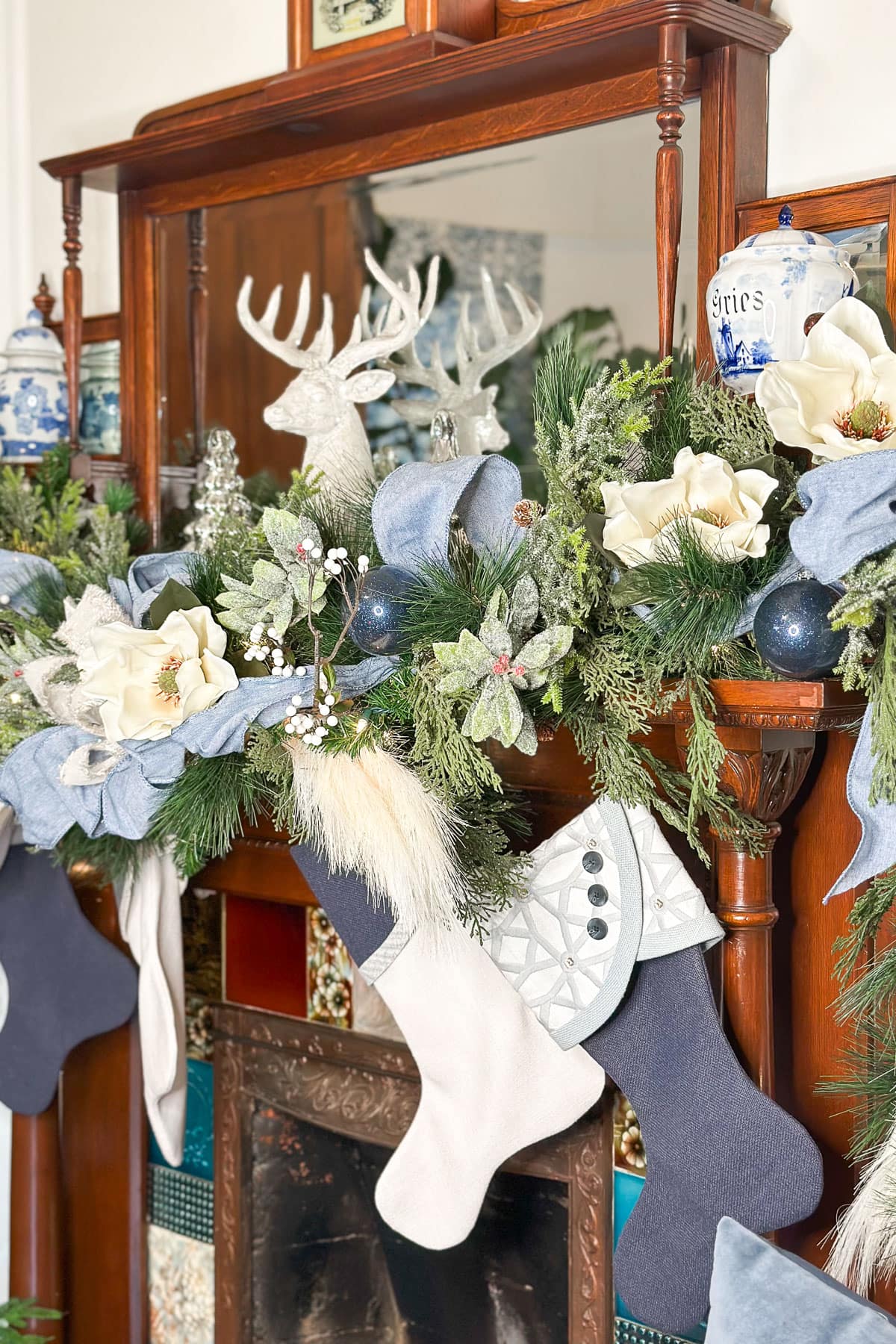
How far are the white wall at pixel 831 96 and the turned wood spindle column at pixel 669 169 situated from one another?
0.12 meters

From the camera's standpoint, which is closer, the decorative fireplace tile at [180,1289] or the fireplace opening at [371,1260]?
the fireplace opening at [371,1260]

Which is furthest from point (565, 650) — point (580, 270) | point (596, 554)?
point (580, 270)

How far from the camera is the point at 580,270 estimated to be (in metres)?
2.37

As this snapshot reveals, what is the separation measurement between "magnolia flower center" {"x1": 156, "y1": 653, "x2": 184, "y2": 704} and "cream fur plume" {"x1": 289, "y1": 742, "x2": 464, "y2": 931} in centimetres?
13

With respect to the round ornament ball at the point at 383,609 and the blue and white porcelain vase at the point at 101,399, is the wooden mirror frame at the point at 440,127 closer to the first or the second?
the blue and white porcelain vase at the point at 101,399

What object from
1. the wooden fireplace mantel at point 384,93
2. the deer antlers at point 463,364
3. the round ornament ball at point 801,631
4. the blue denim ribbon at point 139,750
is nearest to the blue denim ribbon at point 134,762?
the blue denim ribbon at point 139,750

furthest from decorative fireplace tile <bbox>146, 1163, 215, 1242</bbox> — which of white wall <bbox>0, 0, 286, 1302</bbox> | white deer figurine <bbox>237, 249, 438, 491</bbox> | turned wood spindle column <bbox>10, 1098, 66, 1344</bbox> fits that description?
white deer figurine <bbox>237, 249, 438, 491</bbox>

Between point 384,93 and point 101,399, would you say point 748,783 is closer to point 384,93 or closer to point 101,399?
point 384,93

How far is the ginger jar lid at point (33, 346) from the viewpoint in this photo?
1651 millimetres

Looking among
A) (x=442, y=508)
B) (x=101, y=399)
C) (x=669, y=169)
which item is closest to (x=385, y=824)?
(x=442, y=508)

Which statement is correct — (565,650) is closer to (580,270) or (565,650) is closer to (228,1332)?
(228,1332)

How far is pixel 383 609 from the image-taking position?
104 centimetres

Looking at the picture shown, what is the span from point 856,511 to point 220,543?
0.61 meters

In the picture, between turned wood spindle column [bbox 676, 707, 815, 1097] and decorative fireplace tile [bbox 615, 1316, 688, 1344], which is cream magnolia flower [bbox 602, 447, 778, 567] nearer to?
turned wood spindle column [bbox 676, 707, 815, 1097]
